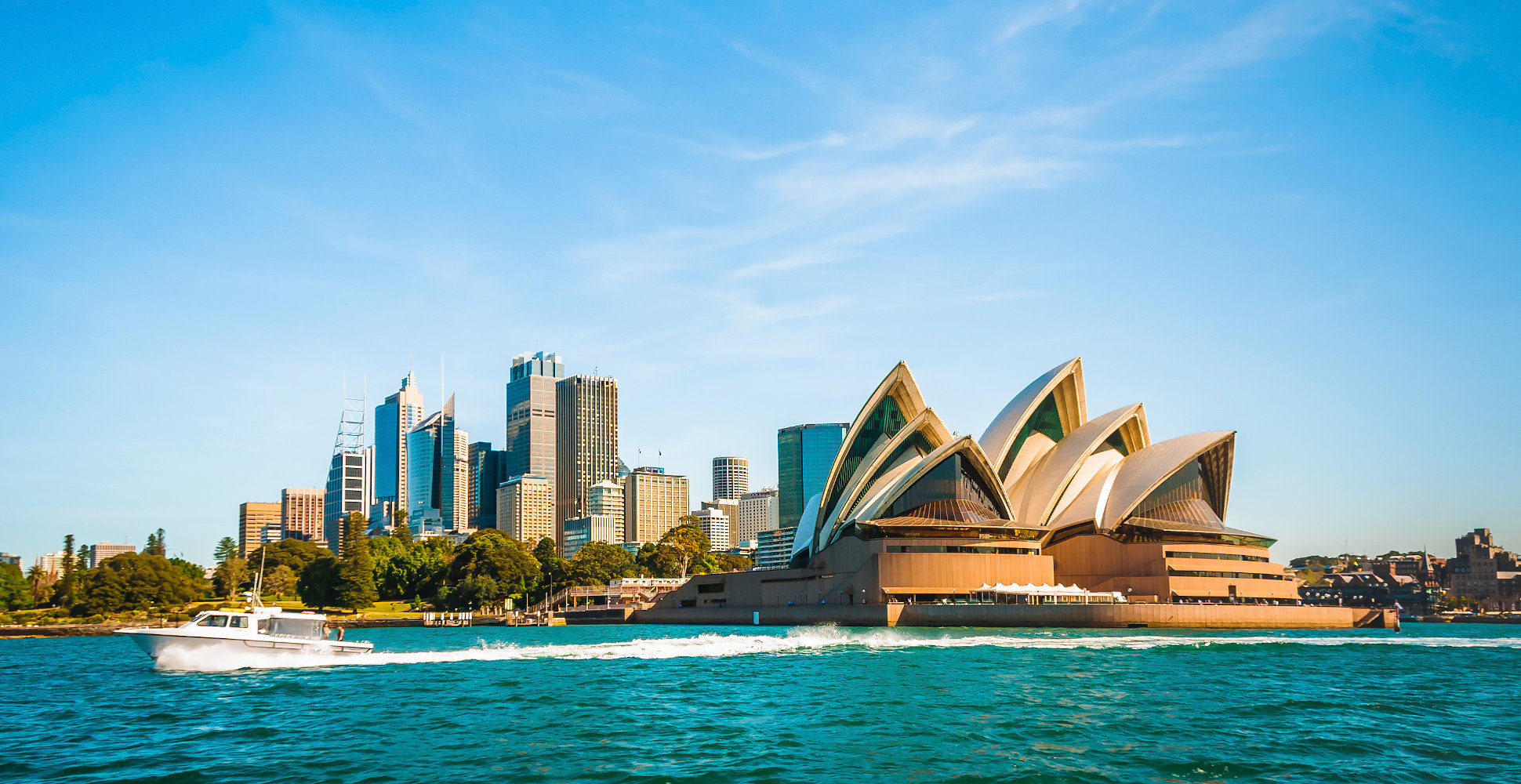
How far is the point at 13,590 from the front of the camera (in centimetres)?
9475

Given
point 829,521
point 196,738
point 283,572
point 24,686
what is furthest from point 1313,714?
point 283,572

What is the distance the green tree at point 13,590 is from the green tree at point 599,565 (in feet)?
166

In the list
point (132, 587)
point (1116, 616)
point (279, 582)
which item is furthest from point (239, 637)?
point (279, 582)

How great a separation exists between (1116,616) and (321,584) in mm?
77056

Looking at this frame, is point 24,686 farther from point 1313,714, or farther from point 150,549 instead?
point 150,549

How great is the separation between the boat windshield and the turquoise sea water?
3.66 ft

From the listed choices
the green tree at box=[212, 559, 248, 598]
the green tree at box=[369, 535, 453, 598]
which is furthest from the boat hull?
the green tree at box=[212, 559, 248, 598]

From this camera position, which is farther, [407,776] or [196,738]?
[196,738]

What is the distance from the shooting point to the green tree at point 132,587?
3634 inches

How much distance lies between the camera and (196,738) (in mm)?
22625

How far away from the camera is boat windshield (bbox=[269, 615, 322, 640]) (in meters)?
38.4

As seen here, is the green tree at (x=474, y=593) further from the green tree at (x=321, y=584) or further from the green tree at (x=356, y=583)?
the green tree at (x=321, y=584)

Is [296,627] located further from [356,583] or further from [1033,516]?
[356,583]

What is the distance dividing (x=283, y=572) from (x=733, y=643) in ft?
308
